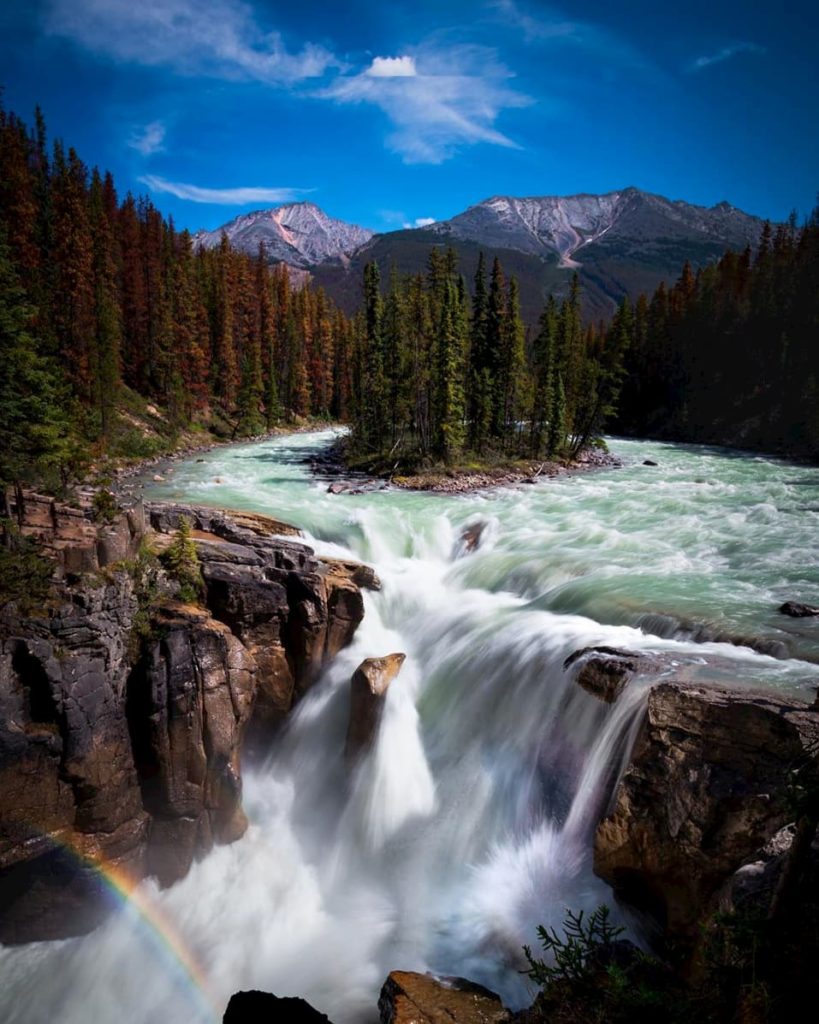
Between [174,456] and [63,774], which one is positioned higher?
[174,456]

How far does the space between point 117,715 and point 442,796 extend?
6.31m

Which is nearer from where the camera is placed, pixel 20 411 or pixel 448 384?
pixel 20 411

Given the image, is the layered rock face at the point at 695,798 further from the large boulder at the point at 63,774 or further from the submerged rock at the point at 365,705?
the large boulder at the point at 63,774

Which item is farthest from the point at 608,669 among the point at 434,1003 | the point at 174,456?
the point at 174,456

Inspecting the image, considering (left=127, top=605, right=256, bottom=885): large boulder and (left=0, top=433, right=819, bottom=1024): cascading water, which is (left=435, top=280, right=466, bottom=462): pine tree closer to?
(left=0, top=433, right=819, bottom=1024): cascading water

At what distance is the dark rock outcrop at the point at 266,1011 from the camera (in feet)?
20.2

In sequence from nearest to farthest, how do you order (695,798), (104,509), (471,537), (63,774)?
(695,798), (63,774), (104,509), (471,537)

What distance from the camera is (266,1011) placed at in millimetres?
6254

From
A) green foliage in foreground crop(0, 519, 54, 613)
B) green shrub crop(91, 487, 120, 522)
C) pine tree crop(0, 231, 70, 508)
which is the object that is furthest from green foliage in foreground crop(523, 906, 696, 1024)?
pine tree crop(0, 231, 70, 508)

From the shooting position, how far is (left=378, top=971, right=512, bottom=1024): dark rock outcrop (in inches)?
250

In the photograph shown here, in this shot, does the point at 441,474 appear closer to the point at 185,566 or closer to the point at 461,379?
the point at 461,379

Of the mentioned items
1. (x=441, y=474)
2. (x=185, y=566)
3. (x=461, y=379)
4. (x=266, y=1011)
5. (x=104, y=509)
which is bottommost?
(x=266, y=1011)

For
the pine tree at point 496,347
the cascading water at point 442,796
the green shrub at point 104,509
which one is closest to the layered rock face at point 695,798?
the cascading water at point 442,796

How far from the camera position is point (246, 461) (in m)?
41.1
